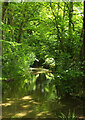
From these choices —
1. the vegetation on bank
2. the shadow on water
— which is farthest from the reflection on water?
the vegetation on bank

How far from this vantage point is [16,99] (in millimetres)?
6121

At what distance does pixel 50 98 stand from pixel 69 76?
1.31m

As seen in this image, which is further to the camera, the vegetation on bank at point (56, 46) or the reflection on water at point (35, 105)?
the vegetation on bank at point (56, 46)

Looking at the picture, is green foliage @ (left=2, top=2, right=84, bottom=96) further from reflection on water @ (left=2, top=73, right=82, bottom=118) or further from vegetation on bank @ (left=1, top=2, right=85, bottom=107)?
reflection on water @ (left=2, top=73, right=82, bottom=118)

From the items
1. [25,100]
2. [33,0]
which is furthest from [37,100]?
[33,0]

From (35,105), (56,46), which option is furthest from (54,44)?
(35,105)

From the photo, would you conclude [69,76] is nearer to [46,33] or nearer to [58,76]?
[58,76]

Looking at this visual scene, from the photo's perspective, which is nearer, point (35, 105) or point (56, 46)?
point (35, 105)

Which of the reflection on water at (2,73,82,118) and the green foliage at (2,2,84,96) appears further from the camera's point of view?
the green foliage at (2,2,84,96)

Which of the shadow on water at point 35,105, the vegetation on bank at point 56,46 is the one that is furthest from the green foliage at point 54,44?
the shadow on water at point 35,105

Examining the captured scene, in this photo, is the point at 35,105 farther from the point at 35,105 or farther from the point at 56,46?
the point at 56,46

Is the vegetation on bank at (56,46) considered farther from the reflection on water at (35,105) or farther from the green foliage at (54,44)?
the reflection on water at (35,105)

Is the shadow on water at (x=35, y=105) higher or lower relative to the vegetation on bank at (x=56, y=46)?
lower

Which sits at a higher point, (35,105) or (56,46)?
(56,46)
